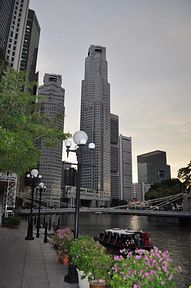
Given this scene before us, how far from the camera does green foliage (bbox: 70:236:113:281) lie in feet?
21.8

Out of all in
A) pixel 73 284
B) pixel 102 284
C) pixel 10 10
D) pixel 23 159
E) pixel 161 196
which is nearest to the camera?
pixel 102 284

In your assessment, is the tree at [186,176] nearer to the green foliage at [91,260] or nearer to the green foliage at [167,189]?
the green foliage at [167,189]

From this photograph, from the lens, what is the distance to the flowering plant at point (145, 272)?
463 centimetres

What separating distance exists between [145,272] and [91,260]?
2489 millimetres

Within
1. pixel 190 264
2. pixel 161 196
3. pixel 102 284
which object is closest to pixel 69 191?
pixel 161 196

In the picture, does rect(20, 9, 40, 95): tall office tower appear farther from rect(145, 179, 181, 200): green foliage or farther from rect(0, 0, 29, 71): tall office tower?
rect(145, 179, 181, 200): green foliage

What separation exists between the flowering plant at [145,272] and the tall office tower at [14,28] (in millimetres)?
86002

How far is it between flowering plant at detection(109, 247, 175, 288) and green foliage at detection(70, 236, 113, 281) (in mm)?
1683

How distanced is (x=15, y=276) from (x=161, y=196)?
317 feet

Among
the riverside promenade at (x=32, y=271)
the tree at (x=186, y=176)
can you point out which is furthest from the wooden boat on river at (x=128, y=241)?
the tree at (x=186, y=176)

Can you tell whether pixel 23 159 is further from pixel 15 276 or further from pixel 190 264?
pixel 190 264

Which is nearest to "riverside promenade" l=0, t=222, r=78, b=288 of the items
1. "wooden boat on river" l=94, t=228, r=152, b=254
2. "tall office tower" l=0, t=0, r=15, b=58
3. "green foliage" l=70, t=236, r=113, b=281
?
"green foliage" l=70, t=236, r=113, b=281

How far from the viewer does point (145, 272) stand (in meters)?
4.72

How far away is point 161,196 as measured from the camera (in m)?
99.9
